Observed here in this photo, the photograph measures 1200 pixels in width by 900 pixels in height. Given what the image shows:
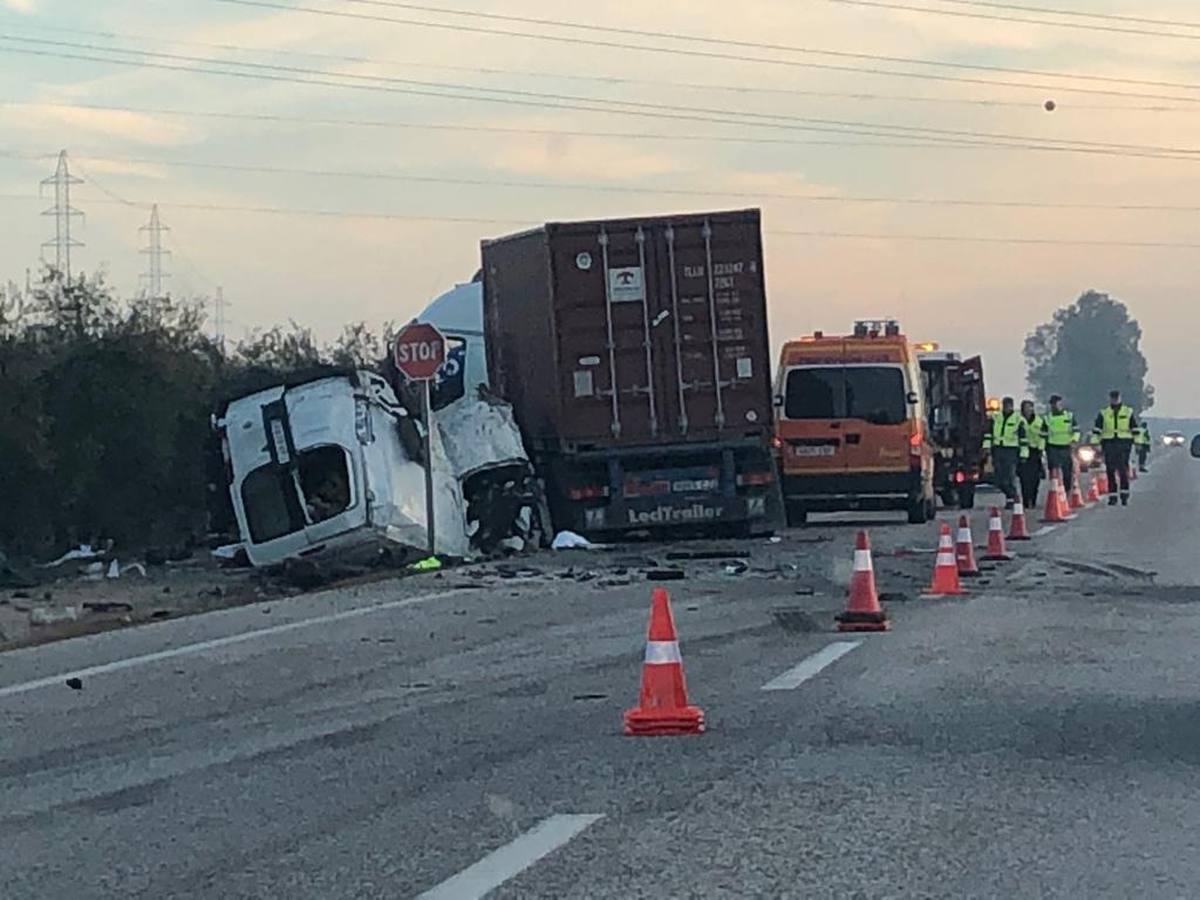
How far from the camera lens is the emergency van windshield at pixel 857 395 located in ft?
95.8

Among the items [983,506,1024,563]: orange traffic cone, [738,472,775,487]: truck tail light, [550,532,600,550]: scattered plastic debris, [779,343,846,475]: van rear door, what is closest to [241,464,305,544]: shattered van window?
[550,532,600,550]: scattered plastic debris

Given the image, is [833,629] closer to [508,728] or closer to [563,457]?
[508,728]

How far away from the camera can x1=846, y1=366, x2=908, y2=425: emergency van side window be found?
95.8ft

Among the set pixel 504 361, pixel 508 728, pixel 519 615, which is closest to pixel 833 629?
pixel 519 615

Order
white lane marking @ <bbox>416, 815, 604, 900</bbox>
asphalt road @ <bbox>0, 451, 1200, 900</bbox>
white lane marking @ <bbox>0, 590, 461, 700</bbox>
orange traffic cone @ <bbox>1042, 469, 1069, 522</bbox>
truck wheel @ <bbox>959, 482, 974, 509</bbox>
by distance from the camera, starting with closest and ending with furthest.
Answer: white lane marking @ <bbox>416, 815, 604, 900</bbox>
asphalt road @ <bbox>0, 451, 1200, 900</bbox>
white lane marking @ <bbox>0, 590, 461, 700</bbox>
orange traffic cone @ <bbox>1042, 469, 1069, 522</bbox>
truck wheel @ <bbox>959, 482, 974, 509</bbox>

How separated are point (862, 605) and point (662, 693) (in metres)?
4.81

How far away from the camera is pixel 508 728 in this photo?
10.3 m

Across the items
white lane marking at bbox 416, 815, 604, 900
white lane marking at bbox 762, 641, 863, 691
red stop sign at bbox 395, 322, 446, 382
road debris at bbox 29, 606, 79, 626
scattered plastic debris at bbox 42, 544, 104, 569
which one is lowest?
white lane marking at bbox 762, 641, 863, 691

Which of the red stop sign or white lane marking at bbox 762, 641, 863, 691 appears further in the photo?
the red stop sign

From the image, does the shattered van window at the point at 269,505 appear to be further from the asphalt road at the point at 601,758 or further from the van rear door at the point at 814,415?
the van rear door at the point at 814,415

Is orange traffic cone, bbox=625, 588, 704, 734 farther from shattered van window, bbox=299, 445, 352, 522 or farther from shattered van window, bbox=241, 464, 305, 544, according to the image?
shattered van window, bbox=241, 464, 305, 544

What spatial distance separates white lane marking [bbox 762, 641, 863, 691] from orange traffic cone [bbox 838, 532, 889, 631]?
703 mm

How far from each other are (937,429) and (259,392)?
16010 mm

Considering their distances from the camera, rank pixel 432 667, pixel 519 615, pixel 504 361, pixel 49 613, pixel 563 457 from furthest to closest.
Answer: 1. pixel 504 361
2. pixel 563 457
3. pixel 49 613
4. pixel 519 615
5. pixel 432 667
